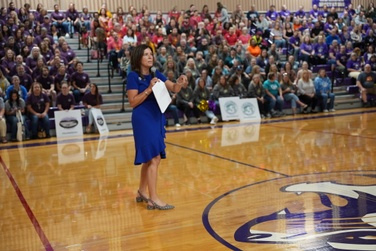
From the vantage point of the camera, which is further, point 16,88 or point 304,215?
point 16,88

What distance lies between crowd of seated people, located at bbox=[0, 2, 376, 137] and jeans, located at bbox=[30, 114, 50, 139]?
29.5 inches

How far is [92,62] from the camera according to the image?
1512cm

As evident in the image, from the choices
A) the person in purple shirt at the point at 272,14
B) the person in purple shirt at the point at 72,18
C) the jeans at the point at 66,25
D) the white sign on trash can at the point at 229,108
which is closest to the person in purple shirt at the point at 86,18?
the person in purple shirt at the point at 72,18

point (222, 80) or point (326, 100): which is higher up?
point (222, 80)

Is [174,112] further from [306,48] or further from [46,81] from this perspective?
[306,48]

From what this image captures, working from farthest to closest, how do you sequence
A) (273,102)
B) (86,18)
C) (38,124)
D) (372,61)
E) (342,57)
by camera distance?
(86,18)
(342,57)
(372,61)
(273,102)
(38,124)

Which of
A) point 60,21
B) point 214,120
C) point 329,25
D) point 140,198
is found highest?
point 60,21

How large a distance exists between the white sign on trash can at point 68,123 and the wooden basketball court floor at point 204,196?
69.4 inches

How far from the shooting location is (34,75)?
1228 cm

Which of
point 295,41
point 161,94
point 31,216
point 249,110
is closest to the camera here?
point 161,94

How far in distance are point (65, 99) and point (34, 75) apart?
4.47 ft

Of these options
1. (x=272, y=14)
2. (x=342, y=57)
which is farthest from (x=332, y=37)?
(x=272, y=14)

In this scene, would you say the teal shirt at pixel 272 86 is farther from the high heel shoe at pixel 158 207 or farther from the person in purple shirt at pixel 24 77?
the high heel shoe at pixel 158 207

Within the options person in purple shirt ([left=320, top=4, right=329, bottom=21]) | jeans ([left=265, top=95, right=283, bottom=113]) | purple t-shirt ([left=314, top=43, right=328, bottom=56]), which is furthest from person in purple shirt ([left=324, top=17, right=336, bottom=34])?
jeans ([left=265, top=95, right=283, bottom=113])
